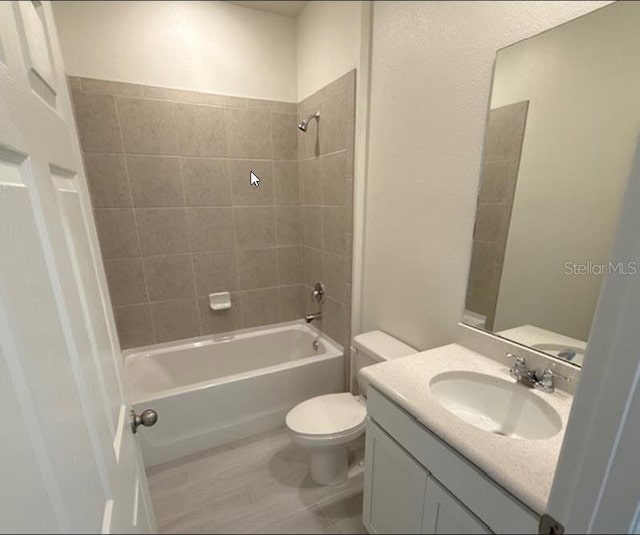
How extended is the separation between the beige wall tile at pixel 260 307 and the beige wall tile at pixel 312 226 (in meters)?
0.53

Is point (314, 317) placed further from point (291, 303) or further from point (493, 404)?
point (493, 404)

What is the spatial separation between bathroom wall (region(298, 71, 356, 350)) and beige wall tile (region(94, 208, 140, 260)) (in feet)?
3.83

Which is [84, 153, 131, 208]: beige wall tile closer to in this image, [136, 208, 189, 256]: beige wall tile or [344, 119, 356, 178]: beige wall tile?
[136, 208, 189, 256]: beige wall tile

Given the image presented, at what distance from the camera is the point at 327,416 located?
5.03 feet

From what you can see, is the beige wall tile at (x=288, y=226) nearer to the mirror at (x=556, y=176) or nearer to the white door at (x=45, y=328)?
the mirror at (x=556, y=176)

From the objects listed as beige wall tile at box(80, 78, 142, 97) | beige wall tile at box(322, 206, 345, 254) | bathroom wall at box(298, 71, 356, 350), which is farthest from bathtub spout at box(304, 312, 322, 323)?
beige wall tile at box(80, 78, 142, 97)

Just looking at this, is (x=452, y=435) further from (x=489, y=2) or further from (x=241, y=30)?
(x=241, y=30)

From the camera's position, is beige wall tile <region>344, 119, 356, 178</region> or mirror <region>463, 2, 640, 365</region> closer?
mirror <region>463, 2, 640, 365</region>

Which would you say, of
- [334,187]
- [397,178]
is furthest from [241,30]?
[397,178]

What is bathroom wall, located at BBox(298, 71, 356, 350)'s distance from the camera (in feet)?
5.61

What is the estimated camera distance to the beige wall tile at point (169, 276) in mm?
2084

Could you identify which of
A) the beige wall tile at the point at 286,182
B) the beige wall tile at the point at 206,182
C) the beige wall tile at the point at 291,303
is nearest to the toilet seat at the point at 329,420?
the beige wall tile at the point at 291,303

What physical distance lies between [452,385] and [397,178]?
983 mm

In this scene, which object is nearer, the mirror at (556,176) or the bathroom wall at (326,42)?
the mirror at (556,176)
